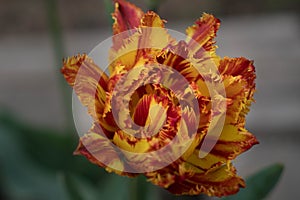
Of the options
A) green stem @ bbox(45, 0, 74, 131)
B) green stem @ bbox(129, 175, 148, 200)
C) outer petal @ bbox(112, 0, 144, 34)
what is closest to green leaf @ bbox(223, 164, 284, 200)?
green stem @ bbox(129, 175, 148, 200)

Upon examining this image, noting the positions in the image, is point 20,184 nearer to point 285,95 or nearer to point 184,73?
point 285,95

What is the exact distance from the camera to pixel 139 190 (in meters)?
0.58

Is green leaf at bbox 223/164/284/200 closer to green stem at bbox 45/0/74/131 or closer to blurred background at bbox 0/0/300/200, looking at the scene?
blurred background at bbox 0/0/300/200

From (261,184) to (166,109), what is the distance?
17 centimetres

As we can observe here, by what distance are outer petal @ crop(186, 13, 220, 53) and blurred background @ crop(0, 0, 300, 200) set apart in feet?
1.23

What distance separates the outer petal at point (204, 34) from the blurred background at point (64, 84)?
0.38m

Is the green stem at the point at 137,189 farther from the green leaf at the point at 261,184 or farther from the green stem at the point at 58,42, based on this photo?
the green stem at the point at 58,42

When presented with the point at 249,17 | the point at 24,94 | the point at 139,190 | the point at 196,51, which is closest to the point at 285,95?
the point at 249,17

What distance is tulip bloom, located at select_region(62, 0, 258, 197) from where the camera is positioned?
426 mm

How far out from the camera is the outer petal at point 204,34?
46 cm

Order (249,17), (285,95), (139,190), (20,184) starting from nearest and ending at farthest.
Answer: (139,190)
(20,184)
(285,95)
(249,17)

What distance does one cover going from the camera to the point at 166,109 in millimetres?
431

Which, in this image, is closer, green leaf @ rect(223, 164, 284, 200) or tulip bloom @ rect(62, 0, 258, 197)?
tulip bloom @ rect(62, 0, 258, 197)

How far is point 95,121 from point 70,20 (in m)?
1.12
